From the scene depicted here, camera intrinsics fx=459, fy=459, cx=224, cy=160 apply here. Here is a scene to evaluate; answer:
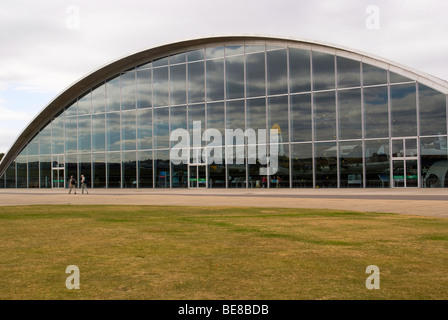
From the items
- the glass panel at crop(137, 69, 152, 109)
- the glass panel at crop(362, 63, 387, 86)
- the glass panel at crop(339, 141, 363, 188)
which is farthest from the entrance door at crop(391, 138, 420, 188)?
the glass panel at crop(137, 69, 152, 109)

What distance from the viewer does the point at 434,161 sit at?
3058cm

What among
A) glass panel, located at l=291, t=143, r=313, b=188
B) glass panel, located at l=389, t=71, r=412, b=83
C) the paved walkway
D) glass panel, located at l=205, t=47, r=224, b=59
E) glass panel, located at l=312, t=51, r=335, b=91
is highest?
glass panel, located at l=205, t=47, r=224, b=59

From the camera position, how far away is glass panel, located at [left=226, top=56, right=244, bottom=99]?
3766 centimetres

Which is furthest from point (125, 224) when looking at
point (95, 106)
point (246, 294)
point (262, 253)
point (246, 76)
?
point (95, 106)

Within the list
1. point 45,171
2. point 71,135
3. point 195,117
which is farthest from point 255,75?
point 45,171

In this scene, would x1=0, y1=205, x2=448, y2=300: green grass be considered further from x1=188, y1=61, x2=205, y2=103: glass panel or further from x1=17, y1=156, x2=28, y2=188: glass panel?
x1=17, y1=156, x2=28, y2=188: glass panel

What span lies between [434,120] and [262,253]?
Result: 27594 mm

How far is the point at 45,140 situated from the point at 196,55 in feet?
64.7

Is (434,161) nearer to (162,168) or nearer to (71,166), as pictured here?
(162,168)

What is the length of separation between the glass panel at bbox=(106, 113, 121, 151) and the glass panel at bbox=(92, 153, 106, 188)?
140 centimetres

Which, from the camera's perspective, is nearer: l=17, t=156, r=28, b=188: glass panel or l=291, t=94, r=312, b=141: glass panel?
l=291, t=94, r=312, b=141: glass panel

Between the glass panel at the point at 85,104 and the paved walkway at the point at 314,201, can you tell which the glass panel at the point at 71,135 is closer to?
the glass panel at the point at 85,104

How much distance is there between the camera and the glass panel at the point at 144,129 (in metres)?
41.8

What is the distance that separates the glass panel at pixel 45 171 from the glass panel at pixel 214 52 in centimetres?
2104
